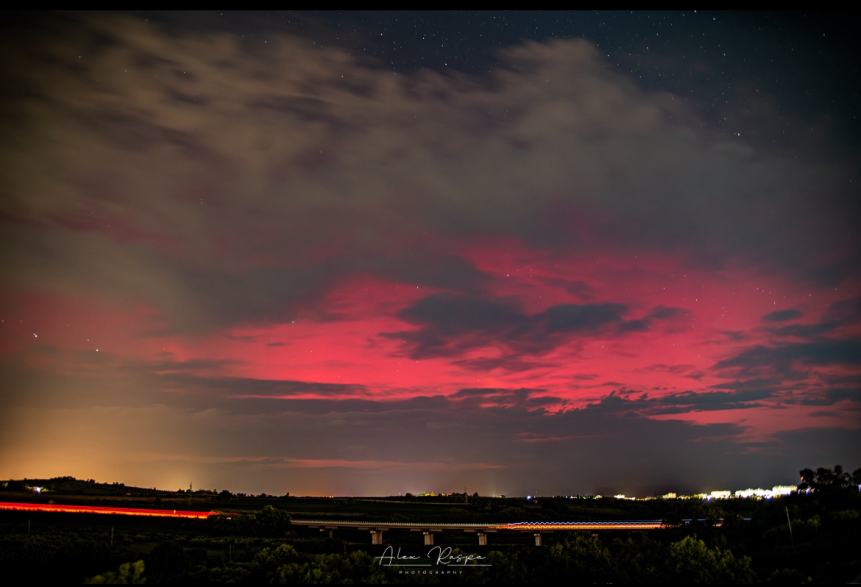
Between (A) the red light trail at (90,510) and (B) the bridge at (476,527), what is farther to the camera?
(A) the red light trail at (90,510)

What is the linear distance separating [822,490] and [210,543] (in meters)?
82.7

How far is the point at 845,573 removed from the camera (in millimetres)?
34344

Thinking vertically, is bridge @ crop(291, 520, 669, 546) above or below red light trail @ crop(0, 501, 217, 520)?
below

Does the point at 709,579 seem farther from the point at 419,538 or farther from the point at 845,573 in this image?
the point at 419,538

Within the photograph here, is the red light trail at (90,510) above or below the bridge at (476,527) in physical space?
above

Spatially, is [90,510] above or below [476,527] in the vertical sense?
above

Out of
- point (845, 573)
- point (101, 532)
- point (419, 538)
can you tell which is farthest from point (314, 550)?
point (845, 573)

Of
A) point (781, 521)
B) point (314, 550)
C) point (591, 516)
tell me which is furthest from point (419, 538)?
point (781, 521)

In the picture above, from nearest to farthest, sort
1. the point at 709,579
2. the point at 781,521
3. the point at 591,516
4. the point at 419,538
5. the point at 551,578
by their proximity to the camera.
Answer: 1. the point at 709,579
2. the point at 551,578
3. the point at 781,521
4. the point at 419,538
5. the point at 591,516

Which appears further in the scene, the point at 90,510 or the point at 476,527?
the point at 90,510

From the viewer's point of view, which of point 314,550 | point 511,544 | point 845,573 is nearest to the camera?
point 845,573

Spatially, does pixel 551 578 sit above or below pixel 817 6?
below

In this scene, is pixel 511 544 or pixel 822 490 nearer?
pixel 511 544

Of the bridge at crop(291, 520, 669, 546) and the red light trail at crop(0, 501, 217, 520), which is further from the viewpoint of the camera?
the red light trail at crop(0, 501, 217, 520)
